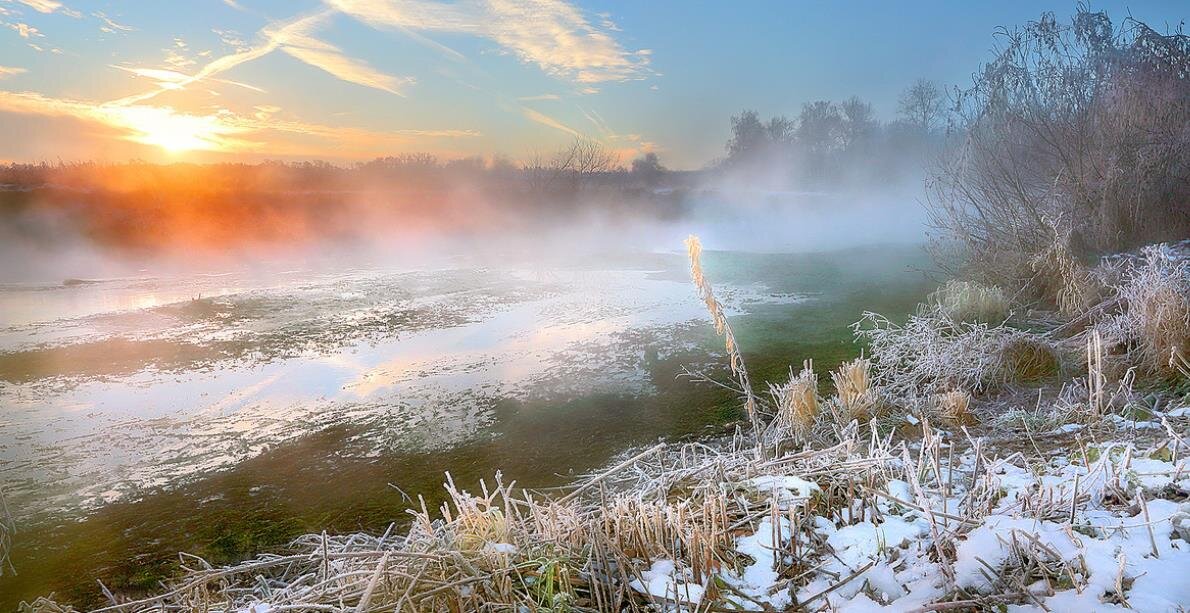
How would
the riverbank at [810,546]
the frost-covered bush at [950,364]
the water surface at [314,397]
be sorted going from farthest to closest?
the frost-covered bush at [950,364]
the water surface at [314,397]
the riverbank at [810,546]

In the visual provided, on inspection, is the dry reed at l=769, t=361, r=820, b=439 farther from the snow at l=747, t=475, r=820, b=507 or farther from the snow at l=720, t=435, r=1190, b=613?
the snow at l=720, t=435, r=1190, b=613

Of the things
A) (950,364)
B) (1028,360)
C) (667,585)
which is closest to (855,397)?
(950,364)

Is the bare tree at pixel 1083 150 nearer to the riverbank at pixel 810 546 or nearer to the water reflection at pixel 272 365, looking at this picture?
the water reflection at pixel 272 365

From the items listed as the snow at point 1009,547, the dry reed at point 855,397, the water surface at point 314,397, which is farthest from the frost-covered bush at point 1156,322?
the snow at point 1009,547

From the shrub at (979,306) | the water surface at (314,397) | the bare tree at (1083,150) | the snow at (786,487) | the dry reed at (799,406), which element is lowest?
the water surface at (314,397)

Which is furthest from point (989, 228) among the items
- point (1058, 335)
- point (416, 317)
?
point (416, 317)

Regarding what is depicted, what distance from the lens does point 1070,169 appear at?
31.9ft

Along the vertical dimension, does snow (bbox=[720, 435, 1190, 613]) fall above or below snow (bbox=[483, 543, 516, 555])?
above

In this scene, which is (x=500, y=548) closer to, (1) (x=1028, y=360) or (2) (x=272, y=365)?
(1) (x=1028, y=360)

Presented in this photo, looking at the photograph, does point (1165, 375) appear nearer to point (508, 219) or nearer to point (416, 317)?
point (416, 317)

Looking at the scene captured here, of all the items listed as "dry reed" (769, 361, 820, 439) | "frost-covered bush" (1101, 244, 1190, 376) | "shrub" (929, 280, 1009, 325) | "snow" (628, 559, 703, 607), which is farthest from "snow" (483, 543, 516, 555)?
"shrub" (929, 280, 1009, 325)

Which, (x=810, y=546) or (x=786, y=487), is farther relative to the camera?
(x=786, y=487)

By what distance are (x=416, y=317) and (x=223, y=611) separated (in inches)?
373

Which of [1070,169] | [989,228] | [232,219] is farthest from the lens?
[232,219]
